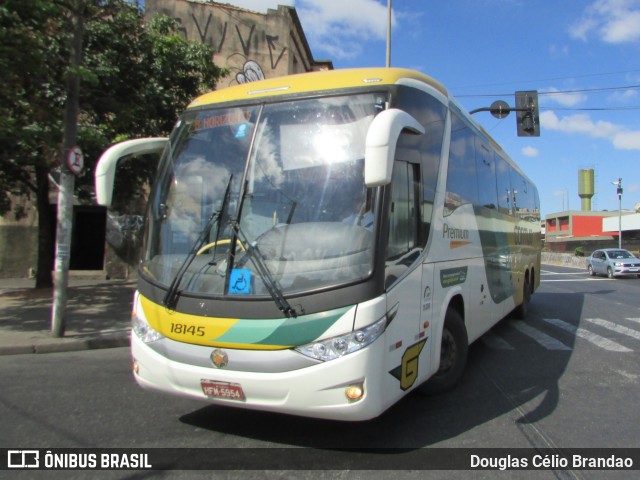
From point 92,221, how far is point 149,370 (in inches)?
654

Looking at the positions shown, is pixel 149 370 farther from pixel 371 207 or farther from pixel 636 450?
pixel 636 450

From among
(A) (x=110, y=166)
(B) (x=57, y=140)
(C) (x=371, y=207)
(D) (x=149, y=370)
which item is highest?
(B) (x=57, y=140)

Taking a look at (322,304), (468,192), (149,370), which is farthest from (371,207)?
(468,192)

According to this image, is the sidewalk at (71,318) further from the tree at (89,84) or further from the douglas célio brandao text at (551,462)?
the douglas célio brandao text at (551,462)

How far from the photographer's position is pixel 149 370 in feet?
12.5

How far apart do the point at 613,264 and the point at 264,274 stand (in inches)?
980

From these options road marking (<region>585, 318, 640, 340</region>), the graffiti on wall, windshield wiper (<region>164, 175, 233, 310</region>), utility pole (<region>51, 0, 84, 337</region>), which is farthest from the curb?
the graffiti on wall

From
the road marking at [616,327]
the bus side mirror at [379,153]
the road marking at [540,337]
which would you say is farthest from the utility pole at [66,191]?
the road marking at [616,327]

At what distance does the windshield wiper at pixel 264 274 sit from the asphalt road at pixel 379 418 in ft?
3.72

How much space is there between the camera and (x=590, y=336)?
27.1 feet

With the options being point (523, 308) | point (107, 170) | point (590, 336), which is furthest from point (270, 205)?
point (523, 308)

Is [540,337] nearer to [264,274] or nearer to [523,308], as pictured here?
[523,308]

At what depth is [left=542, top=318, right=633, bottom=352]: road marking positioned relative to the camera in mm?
7379

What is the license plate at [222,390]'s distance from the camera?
3410mm
